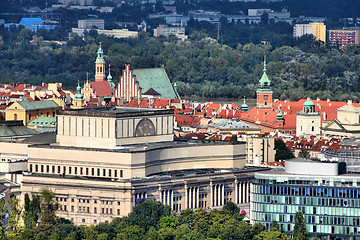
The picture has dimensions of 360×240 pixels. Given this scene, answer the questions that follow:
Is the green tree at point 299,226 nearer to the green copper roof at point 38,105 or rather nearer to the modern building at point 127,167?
the modern building at point 127,167

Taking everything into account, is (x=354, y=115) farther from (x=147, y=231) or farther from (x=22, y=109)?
(x=147, y=231)

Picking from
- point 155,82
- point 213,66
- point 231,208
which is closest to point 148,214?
point 231,208

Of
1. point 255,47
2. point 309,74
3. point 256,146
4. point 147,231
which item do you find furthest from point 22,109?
point 255,47

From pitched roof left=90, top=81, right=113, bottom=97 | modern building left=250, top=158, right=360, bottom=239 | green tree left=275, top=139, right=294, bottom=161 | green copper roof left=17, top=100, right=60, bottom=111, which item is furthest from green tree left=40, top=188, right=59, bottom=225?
pitched roof left=90, top=81, right=113, bottom=97

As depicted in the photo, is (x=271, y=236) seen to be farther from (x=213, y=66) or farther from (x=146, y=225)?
Answer: (x=213, y=66)

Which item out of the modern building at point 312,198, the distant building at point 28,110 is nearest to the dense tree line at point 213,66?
the distant building at point 28,110
